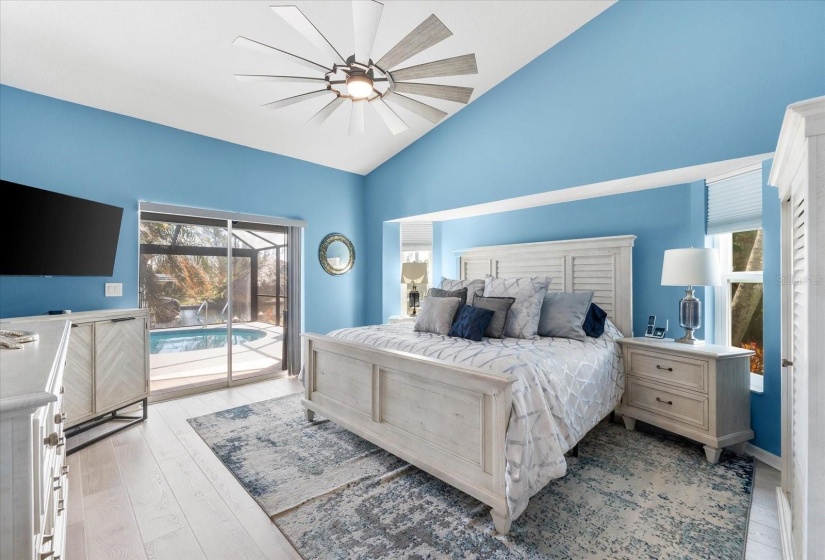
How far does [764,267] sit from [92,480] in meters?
4.58

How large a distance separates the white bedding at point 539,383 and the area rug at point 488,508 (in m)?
0.26

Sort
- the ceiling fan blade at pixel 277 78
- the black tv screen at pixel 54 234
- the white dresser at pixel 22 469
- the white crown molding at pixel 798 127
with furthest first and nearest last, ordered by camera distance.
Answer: the black tv screen at pixel 54 234 < the ceiling fan blade at pixel 277 78 < the white crown molding at pixel 798 127 < the white dresser at pixel 22 469

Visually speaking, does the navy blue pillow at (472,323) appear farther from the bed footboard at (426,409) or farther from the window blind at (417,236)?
the window blind at (417,236)

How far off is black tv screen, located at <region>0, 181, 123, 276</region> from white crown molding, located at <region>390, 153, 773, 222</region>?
125 inches

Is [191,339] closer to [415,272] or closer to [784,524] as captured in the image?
[415,272]

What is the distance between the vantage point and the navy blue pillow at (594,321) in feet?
10.2

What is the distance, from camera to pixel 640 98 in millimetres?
2773

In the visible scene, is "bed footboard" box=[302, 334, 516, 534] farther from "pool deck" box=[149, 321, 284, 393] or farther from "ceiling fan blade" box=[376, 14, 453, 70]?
"pool deck" box=[149, 321, 284, 393]

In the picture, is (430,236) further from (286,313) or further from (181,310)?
(181,310)

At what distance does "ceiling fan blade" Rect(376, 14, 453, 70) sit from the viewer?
1.75 meters

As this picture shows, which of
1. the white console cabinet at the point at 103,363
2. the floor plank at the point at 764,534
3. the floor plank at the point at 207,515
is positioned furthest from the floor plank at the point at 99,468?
the floor plank at the point at 764,534

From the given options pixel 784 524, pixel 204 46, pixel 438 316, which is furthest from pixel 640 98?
pixel 204 46

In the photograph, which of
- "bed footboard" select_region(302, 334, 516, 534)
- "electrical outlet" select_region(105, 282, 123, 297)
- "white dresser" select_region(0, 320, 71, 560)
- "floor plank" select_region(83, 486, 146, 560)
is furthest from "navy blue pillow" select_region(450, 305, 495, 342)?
"electrical outlet" select_region(105, 282, 123, 297)

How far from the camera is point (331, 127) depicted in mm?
4156
